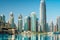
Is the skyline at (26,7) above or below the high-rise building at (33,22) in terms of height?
above

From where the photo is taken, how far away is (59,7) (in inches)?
116

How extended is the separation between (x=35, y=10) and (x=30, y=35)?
0.42 m

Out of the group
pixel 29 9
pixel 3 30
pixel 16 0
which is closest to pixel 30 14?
pixel 29 9

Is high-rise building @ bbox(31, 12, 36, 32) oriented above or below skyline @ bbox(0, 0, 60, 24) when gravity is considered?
below

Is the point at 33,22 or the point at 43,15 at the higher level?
the point at 43,15

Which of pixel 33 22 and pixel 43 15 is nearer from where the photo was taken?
pixel 43 15

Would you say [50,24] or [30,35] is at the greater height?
[50,24]

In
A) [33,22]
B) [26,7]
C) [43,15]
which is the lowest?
[33,22]

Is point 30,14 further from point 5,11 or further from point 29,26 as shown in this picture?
point 5,11

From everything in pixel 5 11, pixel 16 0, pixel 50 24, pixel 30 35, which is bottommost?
pixel 30 35

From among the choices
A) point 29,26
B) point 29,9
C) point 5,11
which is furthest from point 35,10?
point 5,11

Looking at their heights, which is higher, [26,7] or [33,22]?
[26,7]

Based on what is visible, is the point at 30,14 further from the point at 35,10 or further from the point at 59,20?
the point at 59,20

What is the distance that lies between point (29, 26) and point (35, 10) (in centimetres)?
28
